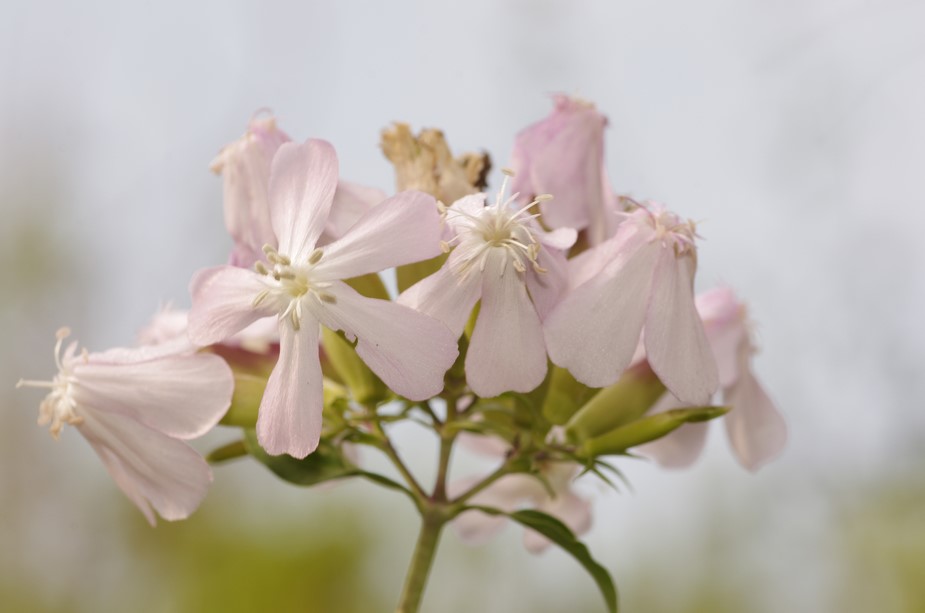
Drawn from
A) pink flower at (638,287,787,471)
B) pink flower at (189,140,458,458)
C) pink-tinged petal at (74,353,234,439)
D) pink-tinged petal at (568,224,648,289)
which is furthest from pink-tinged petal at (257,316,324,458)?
pink flower at (638,287,787,471)

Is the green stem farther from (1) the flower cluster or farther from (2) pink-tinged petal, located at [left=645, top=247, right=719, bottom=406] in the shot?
(2) pink-tinged petal, located at [left=645, top=247, right=719, bottom=406]

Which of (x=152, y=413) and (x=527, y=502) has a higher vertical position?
(x=527, y=502)

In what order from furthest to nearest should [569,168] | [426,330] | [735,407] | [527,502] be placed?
[527,502], [735,407], [569,168], [426,330]

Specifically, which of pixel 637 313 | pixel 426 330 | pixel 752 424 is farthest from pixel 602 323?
pixel 752 424

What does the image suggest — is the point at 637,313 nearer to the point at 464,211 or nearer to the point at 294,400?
the point at 464,211

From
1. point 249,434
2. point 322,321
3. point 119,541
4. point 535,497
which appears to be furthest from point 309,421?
point 119,541

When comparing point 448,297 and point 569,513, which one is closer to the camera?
point 448,297

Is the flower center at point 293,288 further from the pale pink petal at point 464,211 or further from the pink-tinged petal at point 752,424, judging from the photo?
the pink-tinged petal at point 752,424

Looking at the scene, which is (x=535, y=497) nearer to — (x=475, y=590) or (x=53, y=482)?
(x=475, y=590)
